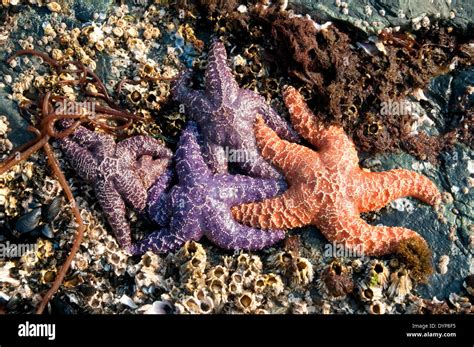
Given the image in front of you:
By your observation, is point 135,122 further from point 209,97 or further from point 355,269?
point 355,269

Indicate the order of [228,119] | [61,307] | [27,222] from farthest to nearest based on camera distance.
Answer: [228,119], [27,222], [61,307]

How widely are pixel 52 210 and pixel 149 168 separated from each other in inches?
52.6

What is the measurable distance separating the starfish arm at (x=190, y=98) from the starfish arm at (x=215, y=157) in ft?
1.26

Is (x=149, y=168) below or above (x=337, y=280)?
above

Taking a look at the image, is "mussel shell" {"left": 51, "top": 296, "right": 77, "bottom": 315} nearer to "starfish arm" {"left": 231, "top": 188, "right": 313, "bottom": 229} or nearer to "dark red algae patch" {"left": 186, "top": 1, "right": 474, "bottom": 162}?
"starfish arm" {"left": 231, "top": 188, "right": 313, "bottom": 229}

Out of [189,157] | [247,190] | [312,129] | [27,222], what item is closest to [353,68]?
[312,129]

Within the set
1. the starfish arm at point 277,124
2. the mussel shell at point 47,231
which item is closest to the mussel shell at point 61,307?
the mussel shell at point 47,231

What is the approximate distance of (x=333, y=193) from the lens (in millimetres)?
6441

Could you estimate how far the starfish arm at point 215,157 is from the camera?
680cm

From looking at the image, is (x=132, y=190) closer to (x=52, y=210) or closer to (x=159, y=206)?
(x=159, y=206)

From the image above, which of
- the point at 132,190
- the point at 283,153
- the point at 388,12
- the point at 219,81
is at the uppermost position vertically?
the point at 388,12

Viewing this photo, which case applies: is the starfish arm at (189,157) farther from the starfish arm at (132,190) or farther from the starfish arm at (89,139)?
the starfish arm at (89,139)

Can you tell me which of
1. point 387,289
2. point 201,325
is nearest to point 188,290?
point 201,325

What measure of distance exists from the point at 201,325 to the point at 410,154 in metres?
3.62
